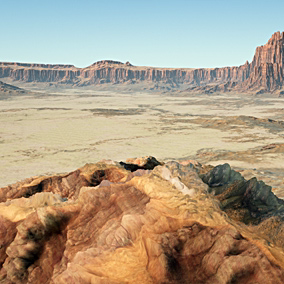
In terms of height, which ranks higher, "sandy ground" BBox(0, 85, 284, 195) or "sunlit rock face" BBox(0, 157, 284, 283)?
"sunlit rock face" BBox(0, 157, 284, 283)

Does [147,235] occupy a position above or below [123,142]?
above

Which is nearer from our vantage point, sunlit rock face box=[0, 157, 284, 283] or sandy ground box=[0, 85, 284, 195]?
sunlit rock face box=[0, 157, 284, 283]

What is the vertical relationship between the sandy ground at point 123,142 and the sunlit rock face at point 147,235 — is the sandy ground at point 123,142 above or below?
below

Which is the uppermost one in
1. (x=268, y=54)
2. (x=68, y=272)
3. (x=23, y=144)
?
(x=268, y=54)

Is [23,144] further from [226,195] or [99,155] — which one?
[226,195]

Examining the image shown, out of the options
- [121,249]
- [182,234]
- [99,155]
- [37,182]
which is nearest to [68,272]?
[121,249]

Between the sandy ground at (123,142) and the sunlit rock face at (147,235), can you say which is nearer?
the sunlit rock face at (147,235)

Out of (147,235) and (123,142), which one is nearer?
(147,235)

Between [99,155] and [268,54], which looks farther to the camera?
[268,54]
